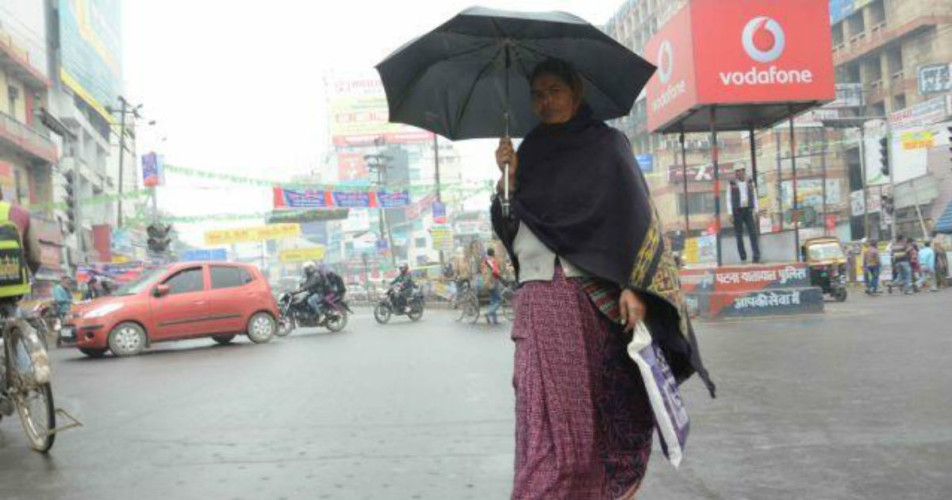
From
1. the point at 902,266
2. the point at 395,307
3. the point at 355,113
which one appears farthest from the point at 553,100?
the point at 355,113

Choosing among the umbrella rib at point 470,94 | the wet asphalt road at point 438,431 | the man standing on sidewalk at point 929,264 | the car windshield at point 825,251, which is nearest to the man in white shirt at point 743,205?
the wet asphalt road at point 438,431

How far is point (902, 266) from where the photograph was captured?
2311cm

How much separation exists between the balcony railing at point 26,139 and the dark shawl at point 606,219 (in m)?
33.1

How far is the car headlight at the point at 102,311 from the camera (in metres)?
12.6

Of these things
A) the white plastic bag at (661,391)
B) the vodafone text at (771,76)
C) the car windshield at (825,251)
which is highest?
the vodafone text at (771,76)

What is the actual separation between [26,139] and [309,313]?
2182 cm

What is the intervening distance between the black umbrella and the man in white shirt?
415 inches

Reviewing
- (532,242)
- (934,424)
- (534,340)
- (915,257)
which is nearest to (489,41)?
(532,242)

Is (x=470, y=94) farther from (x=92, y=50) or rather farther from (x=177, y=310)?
(x=92, y=50)

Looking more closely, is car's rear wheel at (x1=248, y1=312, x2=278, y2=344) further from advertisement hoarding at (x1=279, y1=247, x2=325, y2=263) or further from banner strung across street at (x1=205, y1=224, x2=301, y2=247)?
advertisement hoarding at (x1=279, y1=247, x2=325, y2=263)

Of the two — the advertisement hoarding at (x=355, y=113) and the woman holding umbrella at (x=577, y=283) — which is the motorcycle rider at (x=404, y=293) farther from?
the advertisement hoarding at (x=355, y=113)

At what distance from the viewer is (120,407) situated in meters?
6.74

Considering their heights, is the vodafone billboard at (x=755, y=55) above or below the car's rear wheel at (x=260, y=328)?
above

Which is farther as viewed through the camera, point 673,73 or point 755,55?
point 673,73
